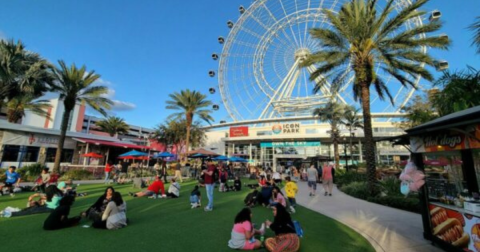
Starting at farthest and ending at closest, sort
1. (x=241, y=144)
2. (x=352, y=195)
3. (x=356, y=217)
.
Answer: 1. (x=241, y=144)
2. (x=352, y=195)
3. (x=356, y=217)

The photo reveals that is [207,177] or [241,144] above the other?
[241,144]

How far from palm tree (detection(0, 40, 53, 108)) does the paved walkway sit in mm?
20171

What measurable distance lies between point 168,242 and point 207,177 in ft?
11.9

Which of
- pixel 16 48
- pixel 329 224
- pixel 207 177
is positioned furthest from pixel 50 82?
pixel 329 224

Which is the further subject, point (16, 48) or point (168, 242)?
point (16, 48)

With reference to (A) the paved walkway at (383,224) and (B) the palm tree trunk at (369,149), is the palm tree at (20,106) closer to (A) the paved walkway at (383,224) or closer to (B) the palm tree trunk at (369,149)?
(A) the paved walkway at (383,224)

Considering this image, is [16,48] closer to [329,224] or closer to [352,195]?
[329,224]

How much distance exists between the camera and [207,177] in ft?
28.0

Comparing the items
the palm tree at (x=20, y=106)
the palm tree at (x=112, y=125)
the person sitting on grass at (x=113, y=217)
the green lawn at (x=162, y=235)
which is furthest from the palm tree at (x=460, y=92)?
the palm tree at (x=112, y=125)

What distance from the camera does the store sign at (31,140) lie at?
18.5m

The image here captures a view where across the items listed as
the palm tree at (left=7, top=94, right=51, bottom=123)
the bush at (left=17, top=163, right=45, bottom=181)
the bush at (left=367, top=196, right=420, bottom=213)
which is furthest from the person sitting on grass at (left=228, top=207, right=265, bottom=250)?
the palm tree at (left=7, top=94, right=51, bottom=123)

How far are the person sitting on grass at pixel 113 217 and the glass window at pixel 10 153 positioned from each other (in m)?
19.4

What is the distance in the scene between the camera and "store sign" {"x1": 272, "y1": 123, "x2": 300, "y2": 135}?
4206 cm

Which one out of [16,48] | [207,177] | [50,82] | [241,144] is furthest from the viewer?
[241,144]
